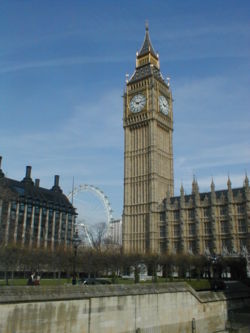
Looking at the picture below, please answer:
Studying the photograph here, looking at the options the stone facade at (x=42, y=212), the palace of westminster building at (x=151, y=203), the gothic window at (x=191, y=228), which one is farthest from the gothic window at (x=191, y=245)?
the stone facade at (x=42, y=212)

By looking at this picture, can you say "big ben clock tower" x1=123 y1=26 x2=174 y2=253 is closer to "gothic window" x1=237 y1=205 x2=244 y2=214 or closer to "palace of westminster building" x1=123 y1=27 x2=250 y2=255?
"palace of westminster building" x1=123 y1=27 x2=250 y2=255

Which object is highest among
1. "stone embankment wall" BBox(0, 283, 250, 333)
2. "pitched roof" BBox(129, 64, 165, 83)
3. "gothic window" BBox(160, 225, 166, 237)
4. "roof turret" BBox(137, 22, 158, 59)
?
"roof turret" BBox(137, 22, 158, 59)

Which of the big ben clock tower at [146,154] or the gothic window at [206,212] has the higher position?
the big ben clock tower at [146,154]

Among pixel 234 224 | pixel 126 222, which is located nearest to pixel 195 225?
pixel 234 224

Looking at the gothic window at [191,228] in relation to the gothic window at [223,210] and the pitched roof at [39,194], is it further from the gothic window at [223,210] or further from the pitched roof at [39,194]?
the pitched roof at [39,194]

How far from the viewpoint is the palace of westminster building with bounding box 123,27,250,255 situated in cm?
8712

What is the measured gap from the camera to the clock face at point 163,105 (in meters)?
108

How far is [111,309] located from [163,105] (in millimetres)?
86275

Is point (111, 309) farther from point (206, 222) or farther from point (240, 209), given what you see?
point (206, 222)

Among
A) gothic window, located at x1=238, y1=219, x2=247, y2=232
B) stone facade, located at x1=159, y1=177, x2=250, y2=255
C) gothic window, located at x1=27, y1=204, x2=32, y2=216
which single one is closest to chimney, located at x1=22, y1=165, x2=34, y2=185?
gothic window, located at x1=27, y1=204, x2=32, y2=216

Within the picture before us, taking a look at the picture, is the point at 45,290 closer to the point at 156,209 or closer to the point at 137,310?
the point at 137,310

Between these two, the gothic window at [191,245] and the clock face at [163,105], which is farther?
the clock face at [163,105]

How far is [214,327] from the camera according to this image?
42188 mm

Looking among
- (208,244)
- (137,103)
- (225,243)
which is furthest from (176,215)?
(137,103)
